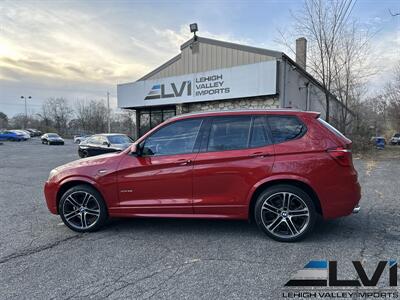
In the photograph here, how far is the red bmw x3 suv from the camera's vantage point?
376 cm

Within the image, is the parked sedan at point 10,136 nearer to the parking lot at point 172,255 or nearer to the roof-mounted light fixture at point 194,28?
the roof-mounted light fixture at point 194,28

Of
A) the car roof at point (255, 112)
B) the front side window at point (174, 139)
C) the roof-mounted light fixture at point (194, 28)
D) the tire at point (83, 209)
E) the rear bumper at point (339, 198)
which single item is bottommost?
the tire at point (83, 209)

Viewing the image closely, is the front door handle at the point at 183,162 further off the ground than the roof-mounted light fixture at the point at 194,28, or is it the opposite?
the roof-mounted light fixture at the point at 194,28

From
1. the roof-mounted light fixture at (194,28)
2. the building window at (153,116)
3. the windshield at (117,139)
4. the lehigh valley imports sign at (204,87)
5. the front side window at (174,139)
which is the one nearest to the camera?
the front side window at (174,139)

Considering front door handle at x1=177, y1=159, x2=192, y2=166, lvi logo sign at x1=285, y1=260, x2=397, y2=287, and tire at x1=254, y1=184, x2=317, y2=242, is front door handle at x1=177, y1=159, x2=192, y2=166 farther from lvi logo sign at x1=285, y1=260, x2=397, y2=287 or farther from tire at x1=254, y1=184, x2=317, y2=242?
lvi logo sign at x1=285, y1=260, x2=397, y2=287

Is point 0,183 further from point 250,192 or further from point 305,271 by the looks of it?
point 305,271

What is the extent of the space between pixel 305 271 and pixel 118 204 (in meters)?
2.80

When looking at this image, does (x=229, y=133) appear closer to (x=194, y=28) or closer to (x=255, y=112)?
(x=255, y=112)

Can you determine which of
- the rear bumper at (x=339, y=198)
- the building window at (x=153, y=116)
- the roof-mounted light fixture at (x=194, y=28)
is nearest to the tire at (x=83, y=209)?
Answer: the rear bumper at (x=339, y=198)

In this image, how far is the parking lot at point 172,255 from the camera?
283 centimetres

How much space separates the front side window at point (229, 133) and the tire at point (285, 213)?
0.80 meters

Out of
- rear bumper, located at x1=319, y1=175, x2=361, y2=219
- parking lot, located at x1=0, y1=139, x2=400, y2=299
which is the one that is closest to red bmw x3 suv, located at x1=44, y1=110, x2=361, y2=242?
rear bumper, located at x1=319, y1=175, x2=361, y2=219

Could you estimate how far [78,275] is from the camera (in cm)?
311

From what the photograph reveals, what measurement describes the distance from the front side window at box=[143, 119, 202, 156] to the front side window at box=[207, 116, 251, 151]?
0.27m
